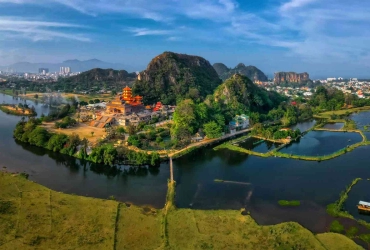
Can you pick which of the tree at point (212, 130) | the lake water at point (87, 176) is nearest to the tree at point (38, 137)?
the lake water at point (87, 176)

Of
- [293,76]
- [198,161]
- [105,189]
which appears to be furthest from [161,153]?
[293,76]

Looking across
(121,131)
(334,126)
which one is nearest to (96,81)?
(121,131)

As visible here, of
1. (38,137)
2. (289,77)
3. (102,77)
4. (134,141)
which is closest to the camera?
(134,141)

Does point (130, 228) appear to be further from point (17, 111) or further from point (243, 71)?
point (243, 71)

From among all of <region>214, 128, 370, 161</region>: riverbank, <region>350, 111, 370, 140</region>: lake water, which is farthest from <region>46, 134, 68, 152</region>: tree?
<region>350, 111, 370, 140</region>: lake water

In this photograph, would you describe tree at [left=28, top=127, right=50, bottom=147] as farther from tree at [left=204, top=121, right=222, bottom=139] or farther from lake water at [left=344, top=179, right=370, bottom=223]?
lake water at [left=344, top=179, right=370, bottom=223]

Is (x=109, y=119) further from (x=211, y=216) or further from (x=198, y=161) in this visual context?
(x=211, y=216)

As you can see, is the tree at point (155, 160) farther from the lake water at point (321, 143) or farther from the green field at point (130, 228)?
the lake water at point (321, 143)

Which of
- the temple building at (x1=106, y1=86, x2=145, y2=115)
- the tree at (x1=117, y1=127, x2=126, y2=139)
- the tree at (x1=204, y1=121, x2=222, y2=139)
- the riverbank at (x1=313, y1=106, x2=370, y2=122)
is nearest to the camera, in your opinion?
the tree at (x1=117, y1=127, x2=126, y2=139)
